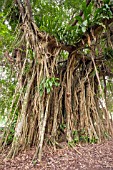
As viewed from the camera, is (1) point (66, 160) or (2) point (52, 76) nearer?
(1) point (66, 160)

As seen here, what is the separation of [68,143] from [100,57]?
1517 millimetres

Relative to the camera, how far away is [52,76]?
84.7 inches

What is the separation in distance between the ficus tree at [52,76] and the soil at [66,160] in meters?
0.12

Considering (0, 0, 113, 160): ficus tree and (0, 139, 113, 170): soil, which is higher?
(0, 0, 113, 160): ficus tree

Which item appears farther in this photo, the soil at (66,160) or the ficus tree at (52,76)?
the ficus tree at (52,76)

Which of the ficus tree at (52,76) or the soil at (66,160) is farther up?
the ficus tree at (52,76)

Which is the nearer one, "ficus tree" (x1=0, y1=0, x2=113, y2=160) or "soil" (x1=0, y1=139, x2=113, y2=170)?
"soil" (x1=0, y1=139, x2=113, y2=170)

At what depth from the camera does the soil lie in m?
1.53

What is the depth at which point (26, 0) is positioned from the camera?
2234mm

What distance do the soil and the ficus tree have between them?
120 mm

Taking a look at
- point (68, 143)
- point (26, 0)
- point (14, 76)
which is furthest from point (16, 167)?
point (26, 0)

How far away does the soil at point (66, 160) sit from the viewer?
153 centimetres

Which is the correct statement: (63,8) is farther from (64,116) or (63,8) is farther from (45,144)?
(45,144)

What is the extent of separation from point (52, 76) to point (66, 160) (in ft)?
3.52
